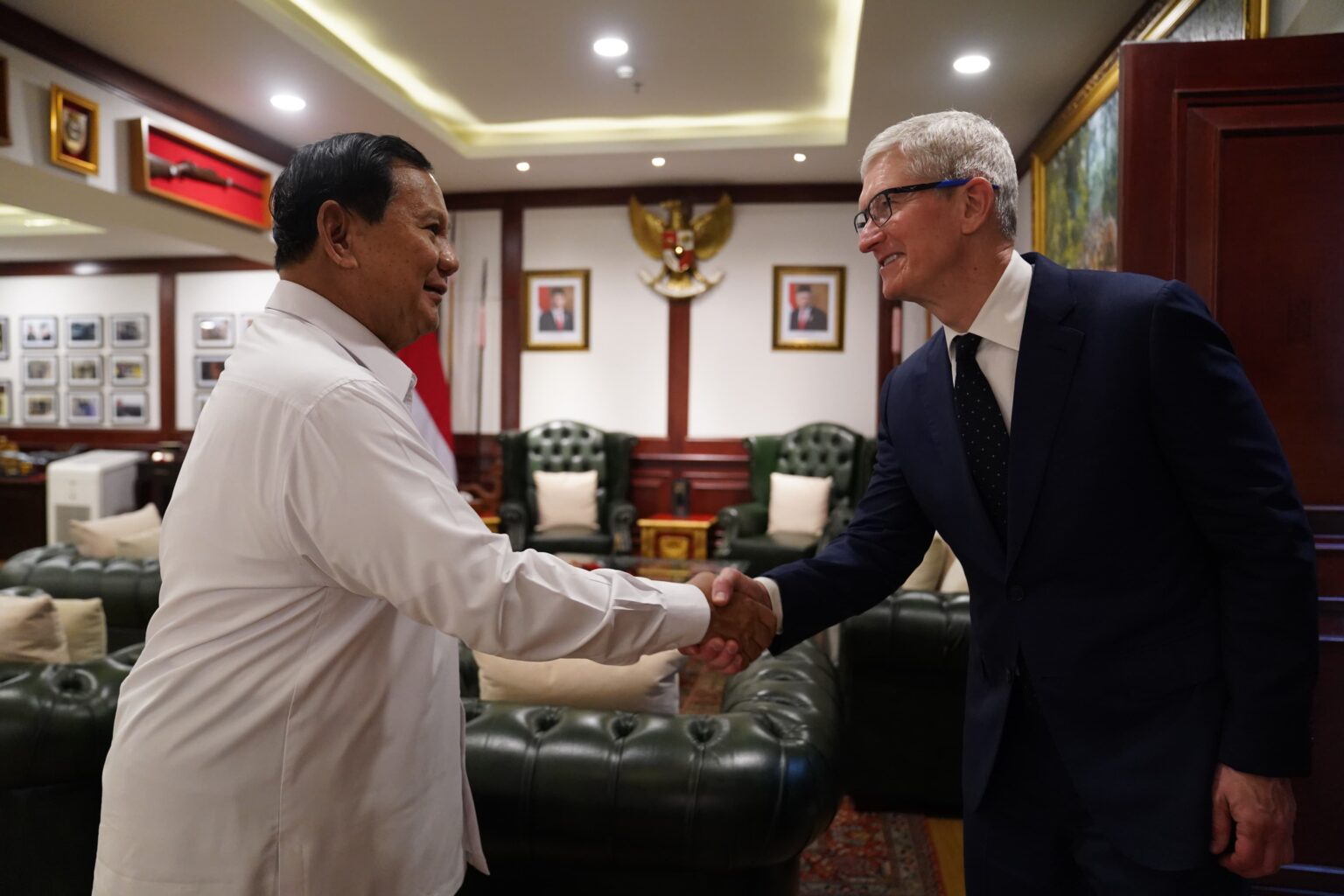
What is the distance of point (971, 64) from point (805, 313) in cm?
303

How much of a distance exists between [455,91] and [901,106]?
2.66m

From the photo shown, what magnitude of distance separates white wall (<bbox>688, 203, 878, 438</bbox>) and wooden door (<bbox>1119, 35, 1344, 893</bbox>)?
16.8ft

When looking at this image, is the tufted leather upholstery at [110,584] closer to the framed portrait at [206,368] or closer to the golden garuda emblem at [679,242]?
the golden garuda emblem at [679,242]

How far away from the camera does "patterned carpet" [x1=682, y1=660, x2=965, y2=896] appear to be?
2639mm

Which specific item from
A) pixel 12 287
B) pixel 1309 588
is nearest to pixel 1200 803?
pixel 1309 588

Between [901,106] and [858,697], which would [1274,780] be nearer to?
[858,697]

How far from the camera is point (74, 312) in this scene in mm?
9344

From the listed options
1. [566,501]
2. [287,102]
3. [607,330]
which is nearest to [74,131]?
[287,102]

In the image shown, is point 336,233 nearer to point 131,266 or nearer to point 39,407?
point 131,266

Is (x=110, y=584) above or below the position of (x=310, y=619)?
below

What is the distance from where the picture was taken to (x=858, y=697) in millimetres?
3096

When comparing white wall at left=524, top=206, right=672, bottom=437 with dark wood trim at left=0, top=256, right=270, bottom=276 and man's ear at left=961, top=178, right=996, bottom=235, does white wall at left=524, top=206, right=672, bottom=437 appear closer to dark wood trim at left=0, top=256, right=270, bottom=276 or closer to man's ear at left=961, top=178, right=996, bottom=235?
dark wood trim at left=0, top=256, right=270, bottom=276

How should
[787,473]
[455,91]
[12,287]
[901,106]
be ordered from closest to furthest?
[901,106], [455,91], [787,473], [12,287]

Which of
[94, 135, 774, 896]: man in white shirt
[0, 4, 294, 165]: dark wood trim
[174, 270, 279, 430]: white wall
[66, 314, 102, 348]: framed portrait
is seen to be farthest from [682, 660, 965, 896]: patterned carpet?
[66, 314, 102, 348]: framed portrait
